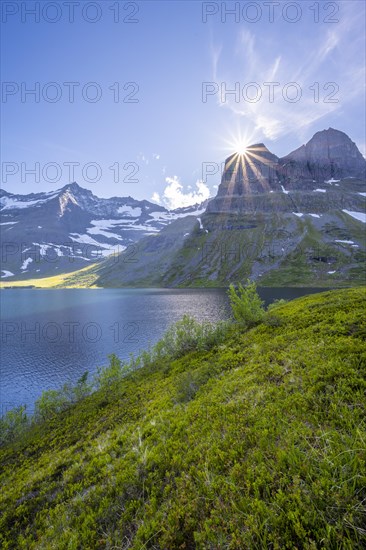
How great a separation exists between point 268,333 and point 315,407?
12.0 metres

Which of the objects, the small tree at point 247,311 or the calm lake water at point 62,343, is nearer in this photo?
the small tree at point 247,311

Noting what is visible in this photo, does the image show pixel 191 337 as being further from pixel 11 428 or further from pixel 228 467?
pixel 228 467

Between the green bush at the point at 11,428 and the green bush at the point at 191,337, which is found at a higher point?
the green bush at the point at 191,337

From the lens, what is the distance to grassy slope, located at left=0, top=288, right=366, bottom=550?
5.22m

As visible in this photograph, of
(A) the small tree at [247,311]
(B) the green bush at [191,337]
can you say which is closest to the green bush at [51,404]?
(B) the green bush at [191,337]

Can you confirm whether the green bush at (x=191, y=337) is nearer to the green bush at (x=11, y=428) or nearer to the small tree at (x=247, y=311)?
the small tree at (x=247, y=311)

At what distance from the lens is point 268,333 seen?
20.1 meters

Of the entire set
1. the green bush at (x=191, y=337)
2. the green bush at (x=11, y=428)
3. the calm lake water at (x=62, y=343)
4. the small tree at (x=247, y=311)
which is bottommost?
the calm lake water at (x=62, y=343)

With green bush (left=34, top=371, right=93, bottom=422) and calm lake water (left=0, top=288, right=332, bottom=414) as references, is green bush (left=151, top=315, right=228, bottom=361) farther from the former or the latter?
calm lake water (left=0, top=288, right=332, bottom=414)

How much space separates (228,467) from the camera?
7293 mm

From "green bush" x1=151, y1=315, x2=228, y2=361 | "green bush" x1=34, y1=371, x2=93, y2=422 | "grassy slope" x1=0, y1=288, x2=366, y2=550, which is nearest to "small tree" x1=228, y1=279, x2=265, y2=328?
"green bush" x1=151, y1=315, x2=228, y2=361

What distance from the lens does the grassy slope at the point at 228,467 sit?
522 cm

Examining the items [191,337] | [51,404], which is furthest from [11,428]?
[191,337]

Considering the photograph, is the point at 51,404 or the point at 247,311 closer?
the point at 51,404
